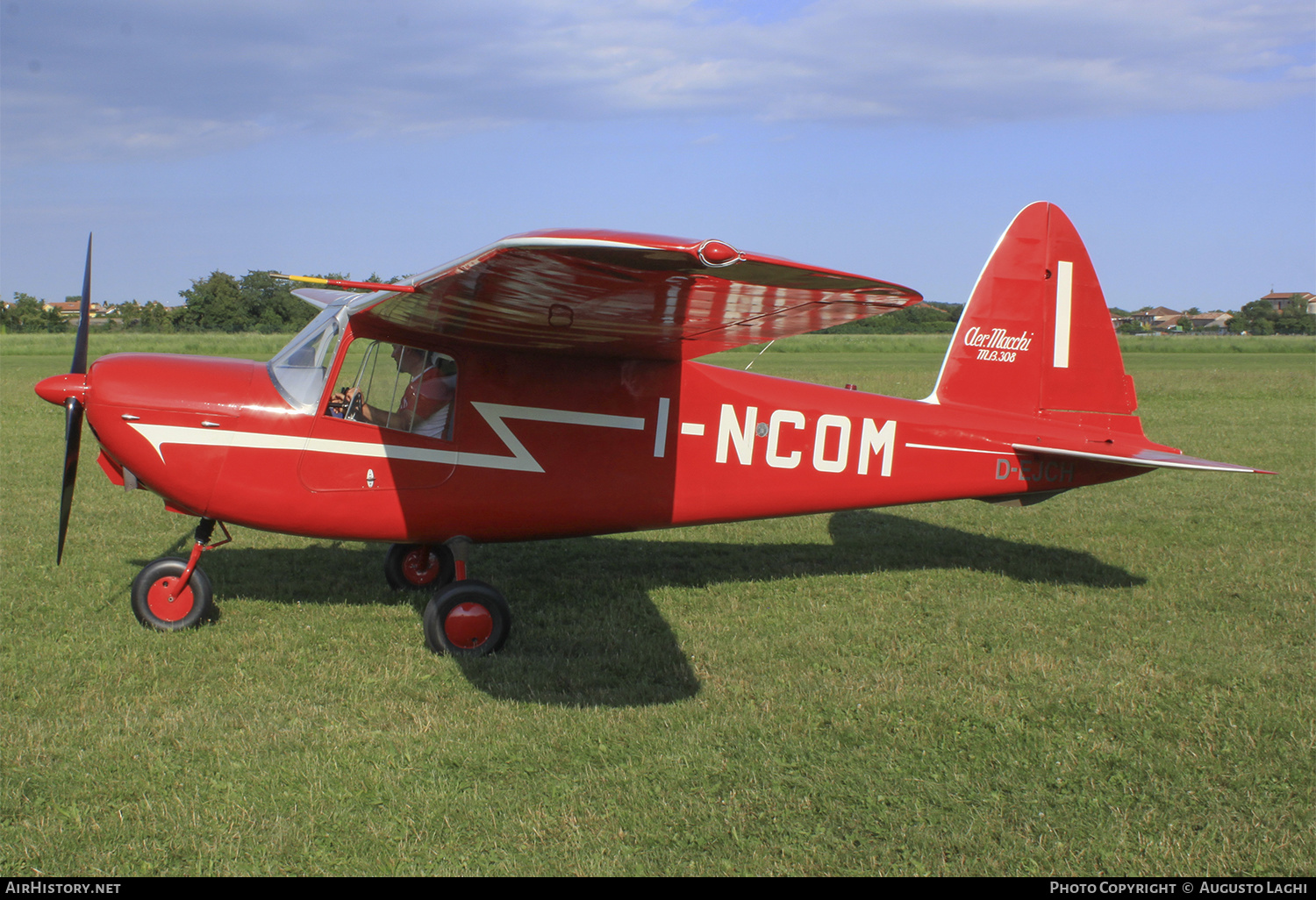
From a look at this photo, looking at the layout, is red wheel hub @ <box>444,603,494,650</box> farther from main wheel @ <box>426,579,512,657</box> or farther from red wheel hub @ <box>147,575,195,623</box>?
red wheel hub @ <box>147,575,195,623</box>

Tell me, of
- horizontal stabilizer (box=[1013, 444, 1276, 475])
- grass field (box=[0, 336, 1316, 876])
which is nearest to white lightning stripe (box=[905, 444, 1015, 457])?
horizontal stabilizer (box=[1013, 444, 1276, 475])

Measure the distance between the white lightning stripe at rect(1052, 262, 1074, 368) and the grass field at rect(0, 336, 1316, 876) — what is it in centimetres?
183

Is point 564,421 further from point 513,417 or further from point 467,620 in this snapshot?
Answer: point 467,620

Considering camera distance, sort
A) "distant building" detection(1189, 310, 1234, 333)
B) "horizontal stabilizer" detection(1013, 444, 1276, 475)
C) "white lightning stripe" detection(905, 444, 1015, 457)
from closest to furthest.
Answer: "horizontal stabilizer" detection(1013, 444, 1276, 475) → "white lightning stripe" detection(905, 444, 1015, 457) → "distant building" detection(1189, 310, 1234, 333)

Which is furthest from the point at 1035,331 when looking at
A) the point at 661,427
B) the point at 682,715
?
the point at 682,715

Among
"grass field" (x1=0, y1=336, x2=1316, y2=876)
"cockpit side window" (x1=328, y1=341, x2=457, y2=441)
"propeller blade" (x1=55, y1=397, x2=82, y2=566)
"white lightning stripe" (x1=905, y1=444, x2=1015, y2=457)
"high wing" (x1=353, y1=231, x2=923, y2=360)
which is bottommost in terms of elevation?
"grass field" (x1=0, y1=336, x2=1316, y2=876)

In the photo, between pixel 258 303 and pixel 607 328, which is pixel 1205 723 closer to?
pixel 607 328

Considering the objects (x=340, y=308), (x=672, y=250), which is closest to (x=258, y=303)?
(x=340, y=308)

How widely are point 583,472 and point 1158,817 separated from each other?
3.75 meters

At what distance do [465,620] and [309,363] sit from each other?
1.95 m

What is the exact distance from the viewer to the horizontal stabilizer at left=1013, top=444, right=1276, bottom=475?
614 centimetres

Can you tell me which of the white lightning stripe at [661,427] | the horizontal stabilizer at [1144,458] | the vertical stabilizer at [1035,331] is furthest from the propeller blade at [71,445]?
the horizontal stabilizer at [1144,458]

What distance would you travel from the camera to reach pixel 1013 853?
3.51m

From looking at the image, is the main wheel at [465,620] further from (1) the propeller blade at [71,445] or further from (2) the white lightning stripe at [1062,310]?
(2) the white lightning stripe at [1062,310]
